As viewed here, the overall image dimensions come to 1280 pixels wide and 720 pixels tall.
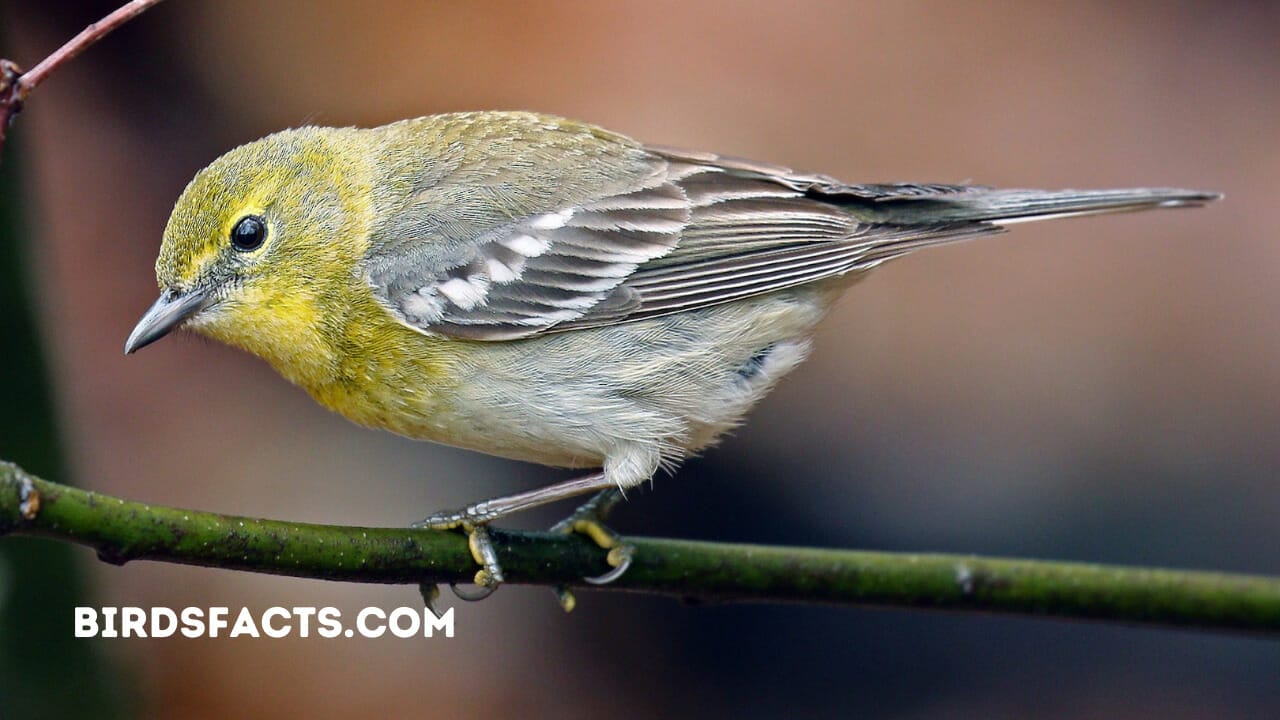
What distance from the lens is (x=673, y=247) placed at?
4.35m

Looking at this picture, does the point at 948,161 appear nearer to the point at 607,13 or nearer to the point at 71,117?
the point at 607,13

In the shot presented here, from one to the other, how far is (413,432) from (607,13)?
174 inches

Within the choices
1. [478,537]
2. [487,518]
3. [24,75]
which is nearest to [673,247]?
[487,518]

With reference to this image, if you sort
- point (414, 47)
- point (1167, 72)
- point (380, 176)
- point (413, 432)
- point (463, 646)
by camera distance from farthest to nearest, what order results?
point (1167, 72), point (414, 47), point (463, 646), point (380, 176), point (413, 432)

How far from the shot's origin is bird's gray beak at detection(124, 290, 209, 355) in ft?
12.6

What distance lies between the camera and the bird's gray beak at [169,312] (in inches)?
151

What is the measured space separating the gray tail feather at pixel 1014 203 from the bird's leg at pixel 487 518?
1.31m

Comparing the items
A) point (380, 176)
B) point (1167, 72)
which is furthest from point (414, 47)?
point (1167, 72)

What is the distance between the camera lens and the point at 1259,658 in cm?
743

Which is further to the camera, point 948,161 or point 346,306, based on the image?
point 948,161

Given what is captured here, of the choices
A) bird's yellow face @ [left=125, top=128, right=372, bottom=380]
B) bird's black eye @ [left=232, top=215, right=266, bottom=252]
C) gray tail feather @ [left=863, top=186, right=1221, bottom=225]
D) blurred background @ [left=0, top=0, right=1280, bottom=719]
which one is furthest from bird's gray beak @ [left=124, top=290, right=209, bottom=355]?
blurred background @ [left=0, top=0, right=1280, bottom=719]

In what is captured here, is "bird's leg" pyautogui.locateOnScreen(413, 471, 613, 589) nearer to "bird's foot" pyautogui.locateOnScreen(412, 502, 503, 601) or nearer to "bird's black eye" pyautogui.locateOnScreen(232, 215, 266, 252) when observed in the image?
"bird's foot" pyautogui.locateOnScreen(412, 502, 503, 601)

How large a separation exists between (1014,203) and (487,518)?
1.86 metres

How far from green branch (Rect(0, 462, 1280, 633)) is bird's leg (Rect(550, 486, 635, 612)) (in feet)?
0.12
